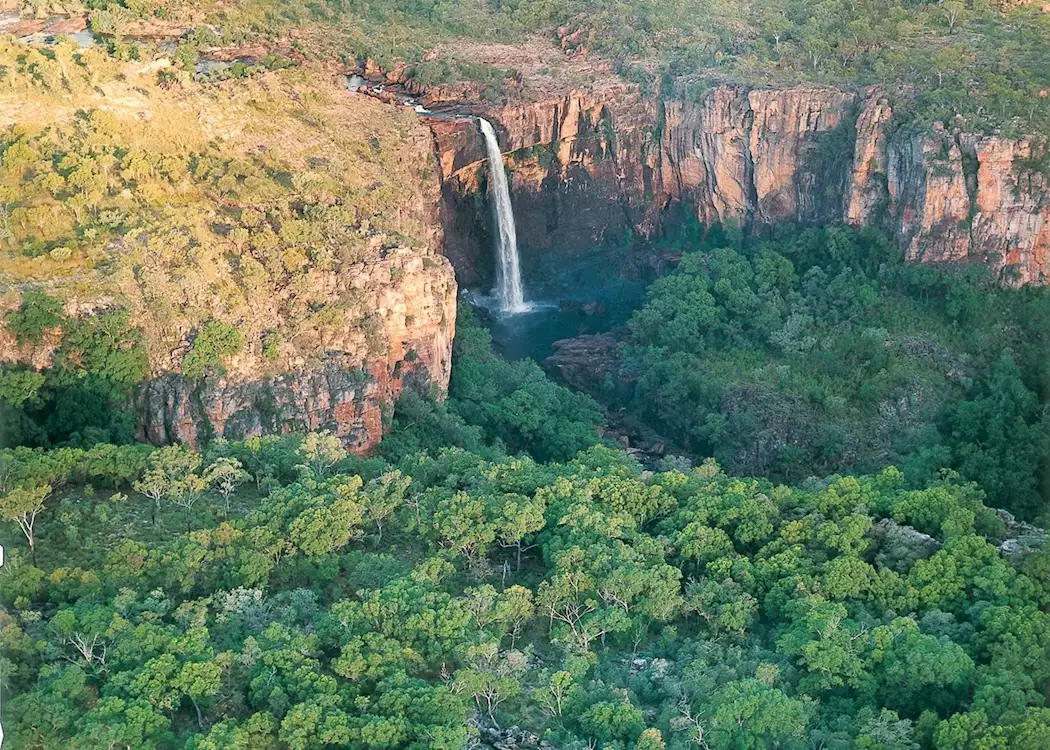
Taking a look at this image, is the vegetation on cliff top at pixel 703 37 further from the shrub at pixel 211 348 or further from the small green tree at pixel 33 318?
the small green tree at pixel 33 318

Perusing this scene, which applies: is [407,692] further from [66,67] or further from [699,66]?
[699,66]

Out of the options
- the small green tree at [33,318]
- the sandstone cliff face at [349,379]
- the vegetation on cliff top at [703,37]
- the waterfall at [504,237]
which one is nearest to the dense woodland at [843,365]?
the waterfall at [504,237]

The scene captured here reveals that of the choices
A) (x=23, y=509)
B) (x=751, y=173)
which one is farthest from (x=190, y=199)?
(x=751, y=173)

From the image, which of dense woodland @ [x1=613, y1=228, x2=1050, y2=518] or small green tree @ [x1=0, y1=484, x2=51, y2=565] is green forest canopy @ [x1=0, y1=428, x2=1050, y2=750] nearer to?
small green tree @ [x1=0, y1=484, x2=51, y2=565]

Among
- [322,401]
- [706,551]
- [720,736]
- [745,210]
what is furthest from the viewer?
[745,210]

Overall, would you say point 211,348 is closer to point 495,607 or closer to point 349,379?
point 349,379

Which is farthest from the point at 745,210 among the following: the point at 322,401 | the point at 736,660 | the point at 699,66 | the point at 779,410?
the point at 736,660
